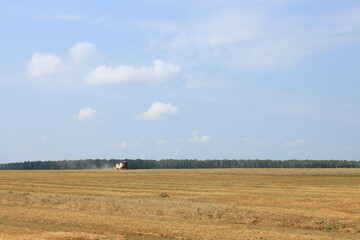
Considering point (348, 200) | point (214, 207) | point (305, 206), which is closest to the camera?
point (214, 207)

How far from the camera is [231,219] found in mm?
31547

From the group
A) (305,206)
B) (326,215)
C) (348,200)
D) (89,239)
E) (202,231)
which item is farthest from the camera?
(348,200)

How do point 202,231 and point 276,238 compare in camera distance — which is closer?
point 276,238

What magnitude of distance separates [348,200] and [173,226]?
19.9 m

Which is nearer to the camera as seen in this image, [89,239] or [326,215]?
[89,239]

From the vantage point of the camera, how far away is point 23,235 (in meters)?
25.4

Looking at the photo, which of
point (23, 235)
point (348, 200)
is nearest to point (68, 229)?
point (23, 235)

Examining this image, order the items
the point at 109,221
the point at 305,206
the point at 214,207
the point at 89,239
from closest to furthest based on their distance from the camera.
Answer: the point at 89,239
the point at 109,221
the point at 214,207
the point at 305,206

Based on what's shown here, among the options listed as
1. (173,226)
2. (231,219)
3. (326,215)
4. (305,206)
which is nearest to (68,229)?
(173,226)

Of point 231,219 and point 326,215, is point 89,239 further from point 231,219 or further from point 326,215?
point 326,215

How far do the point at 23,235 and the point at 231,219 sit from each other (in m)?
11.7

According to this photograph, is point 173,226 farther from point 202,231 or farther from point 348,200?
point 348,200

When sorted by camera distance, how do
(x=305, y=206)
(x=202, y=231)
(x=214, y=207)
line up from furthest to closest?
(x=305, y=206) → (x=214, y=207) → (x=202, y=231)

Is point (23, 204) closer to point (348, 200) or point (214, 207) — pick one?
point (214, 207)
